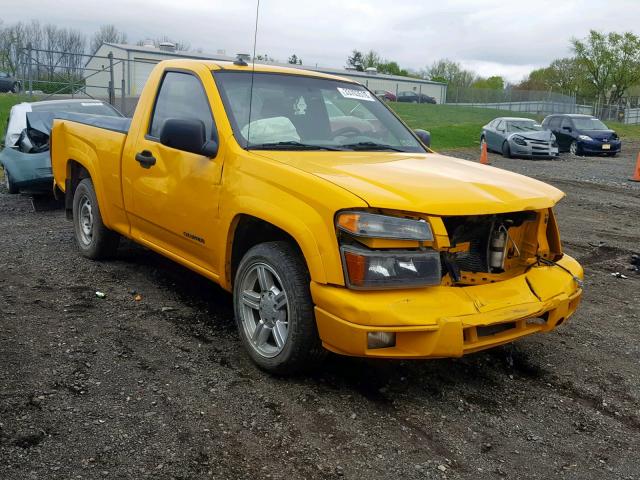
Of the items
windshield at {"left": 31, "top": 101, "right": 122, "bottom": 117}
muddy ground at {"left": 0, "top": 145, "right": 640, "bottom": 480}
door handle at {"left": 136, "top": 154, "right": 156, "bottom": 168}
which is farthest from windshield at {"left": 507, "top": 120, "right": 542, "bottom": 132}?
door handle at {"left": 136, "top": 154, "right": 156, "bottom": 168}

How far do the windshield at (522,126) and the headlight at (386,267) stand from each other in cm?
2138

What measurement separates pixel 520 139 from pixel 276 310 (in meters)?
20.5

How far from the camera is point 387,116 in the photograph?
216 inches

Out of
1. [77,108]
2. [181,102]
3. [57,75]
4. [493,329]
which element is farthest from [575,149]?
[493,329]

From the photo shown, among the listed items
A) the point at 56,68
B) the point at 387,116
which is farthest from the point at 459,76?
the point at 387,116

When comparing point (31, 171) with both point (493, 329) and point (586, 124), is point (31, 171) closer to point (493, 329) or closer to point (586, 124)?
point (493, 329)

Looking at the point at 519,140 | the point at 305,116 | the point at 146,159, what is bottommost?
the point at 519,140

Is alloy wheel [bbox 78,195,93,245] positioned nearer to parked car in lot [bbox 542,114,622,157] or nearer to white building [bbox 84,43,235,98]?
white building [bbox 84,43,235,98]

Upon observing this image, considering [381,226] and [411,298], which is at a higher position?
[381,226]

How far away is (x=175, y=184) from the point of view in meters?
4.80

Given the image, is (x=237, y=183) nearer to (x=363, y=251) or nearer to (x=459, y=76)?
(x=363, y=251)

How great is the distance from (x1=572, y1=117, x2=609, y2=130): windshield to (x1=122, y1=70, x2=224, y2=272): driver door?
907 inches

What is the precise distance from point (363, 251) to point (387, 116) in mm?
2315

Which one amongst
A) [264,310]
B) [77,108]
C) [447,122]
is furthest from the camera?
[447,122]
